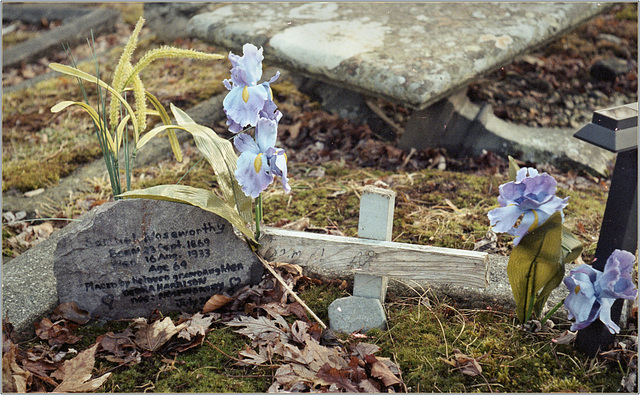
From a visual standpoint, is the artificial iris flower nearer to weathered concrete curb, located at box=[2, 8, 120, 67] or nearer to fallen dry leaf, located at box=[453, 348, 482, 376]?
fallen dry leaf, located at box=[453, 348, 482, 376]

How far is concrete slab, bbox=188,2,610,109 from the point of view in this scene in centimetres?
295

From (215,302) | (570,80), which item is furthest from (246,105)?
(570,80)

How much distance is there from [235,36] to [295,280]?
1948 mm

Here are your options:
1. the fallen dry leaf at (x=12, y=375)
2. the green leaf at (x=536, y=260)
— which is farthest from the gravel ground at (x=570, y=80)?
the fallen dry leaf at (x=12, y=375)

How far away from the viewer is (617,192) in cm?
165

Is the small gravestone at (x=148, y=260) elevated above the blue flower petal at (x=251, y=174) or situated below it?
below

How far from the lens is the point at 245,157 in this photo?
1.78m

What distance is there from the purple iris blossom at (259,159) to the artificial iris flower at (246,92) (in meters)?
0.05

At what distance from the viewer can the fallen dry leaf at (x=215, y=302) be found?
6.57 ft

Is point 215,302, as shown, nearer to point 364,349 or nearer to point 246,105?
point 364,349

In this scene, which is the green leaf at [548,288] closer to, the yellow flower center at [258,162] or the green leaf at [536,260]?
the green leaf at [536,260]

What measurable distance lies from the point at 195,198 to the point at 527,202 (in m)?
1.12

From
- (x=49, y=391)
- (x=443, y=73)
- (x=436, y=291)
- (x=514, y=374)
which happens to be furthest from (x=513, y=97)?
(x=49, y=391)

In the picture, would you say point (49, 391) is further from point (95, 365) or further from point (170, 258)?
point (170, 258)
